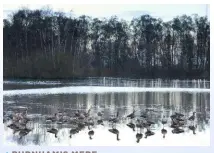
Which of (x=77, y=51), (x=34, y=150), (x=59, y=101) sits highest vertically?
(x=77, y=51)

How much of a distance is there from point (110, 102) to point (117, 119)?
0.73 ft

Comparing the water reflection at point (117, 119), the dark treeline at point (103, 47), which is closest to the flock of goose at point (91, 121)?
the water reflection at point (117, 119)

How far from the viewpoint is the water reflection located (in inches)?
328

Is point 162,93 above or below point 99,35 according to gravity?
below

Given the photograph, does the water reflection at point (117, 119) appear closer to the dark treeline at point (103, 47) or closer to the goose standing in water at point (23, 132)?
the goose standing in water at point (23, 132)

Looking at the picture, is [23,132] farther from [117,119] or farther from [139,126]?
[139,126]

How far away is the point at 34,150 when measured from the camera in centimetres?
823

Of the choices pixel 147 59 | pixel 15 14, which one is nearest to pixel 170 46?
pixel 147 59

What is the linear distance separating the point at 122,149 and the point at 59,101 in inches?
38.7

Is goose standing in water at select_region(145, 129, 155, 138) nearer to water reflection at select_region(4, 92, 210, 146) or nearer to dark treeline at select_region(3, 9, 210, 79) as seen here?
water reflection at select_region(4, 92, 210, 146)

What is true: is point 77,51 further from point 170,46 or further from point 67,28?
point 170,46

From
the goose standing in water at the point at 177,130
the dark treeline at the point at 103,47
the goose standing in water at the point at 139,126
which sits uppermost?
the dark treeline at the point at 103,47

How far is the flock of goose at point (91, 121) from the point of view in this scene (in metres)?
8.40

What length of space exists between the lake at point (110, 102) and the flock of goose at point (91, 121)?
3cm
